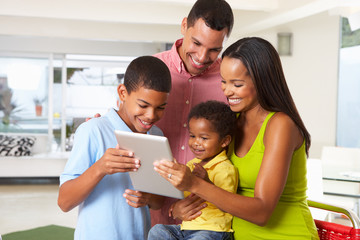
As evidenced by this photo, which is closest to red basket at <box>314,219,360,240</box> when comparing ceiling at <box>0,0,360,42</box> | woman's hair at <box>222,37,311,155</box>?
woman's hair at <box>222,37,311,155</box>

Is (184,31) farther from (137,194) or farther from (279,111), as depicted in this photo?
(137,194)

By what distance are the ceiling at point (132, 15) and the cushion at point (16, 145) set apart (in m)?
1.92

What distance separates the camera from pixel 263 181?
1.45 m

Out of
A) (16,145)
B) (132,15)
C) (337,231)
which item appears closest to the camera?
(337,231)

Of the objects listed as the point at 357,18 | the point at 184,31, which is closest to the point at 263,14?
the point at 357,18

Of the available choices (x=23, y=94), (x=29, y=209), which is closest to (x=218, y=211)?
(x=29, y=209)

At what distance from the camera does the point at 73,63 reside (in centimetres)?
1033

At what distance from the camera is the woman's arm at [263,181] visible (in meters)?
1.37

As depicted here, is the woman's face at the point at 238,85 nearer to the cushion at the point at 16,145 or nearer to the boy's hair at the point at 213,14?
the boy's hair at the point at 213,14

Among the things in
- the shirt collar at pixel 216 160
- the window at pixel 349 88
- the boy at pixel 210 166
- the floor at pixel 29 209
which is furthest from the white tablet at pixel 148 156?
the window at pixel 349 88

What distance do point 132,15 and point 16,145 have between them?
10.4ft

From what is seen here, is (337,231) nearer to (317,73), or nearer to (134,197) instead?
(134,197)

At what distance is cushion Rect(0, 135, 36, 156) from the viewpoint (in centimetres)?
795

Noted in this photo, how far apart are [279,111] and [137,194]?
22.6 inches
